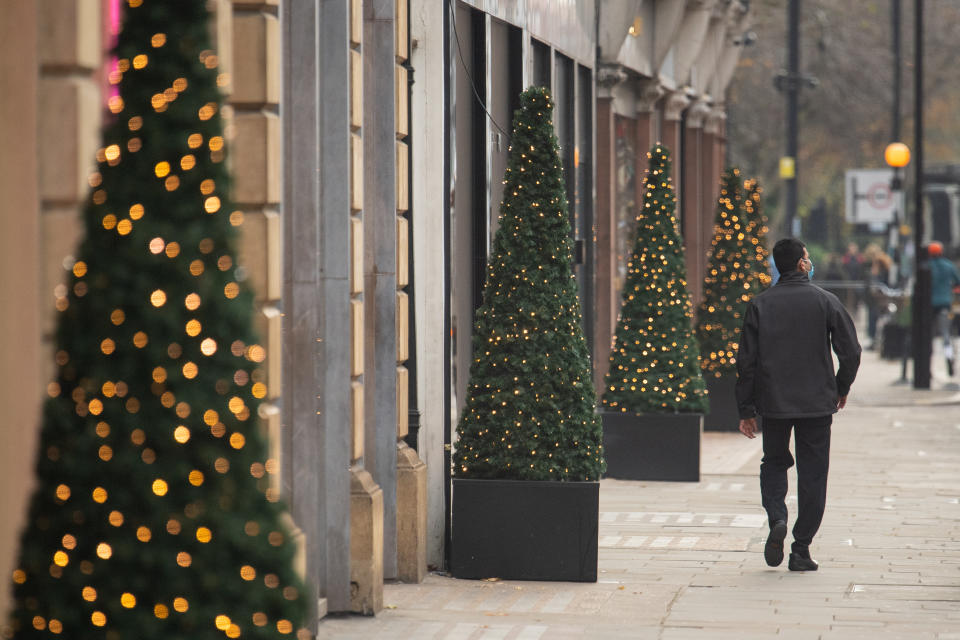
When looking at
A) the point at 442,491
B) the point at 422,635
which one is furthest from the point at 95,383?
the point at 442,491

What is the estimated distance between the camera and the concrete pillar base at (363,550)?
26.8ft

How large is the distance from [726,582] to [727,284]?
346 inches

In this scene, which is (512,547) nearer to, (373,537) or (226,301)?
(373,537)

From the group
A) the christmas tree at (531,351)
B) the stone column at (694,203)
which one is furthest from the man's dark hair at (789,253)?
the stone column at (694,203)

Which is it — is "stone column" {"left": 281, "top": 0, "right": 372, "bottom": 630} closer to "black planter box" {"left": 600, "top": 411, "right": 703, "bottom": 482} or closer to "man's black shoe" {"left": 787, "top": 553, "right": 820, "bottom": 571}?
"man's black shoe" {"left": 787, "top": 553, "right": 820, "bottom": 571}

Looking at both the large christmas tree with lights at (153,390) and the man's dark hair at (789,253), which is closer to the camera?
the large christmas tree with lights at (153,390)

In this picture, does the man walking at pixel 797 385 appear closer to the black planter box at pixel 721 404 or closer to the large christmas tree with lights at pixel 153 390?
the large christmas tree with lights at pixel 153 390

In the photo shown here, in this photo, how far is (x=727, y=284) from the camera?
58.0 feet

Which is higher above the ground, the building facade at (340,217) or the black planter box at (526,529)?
the building facade at (340,217)

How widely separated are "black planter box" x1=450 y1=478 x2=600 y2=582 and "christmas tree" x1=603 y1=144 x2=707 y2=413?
4.72 meters

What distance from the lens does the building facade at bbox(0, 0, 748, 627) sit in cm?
550

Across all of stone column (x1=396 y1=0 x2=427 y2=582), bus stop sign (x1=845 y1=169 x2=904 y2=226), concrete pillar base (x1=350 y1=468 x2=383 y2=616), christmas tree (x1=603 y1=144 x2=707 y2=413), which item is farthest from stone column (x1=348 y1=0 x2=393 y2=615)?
bus stop sign (x1=845 y1=169 x2=904 y2=226)

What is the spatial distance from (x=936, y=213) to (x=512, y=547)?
1475 inches

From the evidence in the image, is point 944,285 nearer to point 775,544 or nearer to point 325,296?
point 775,544
